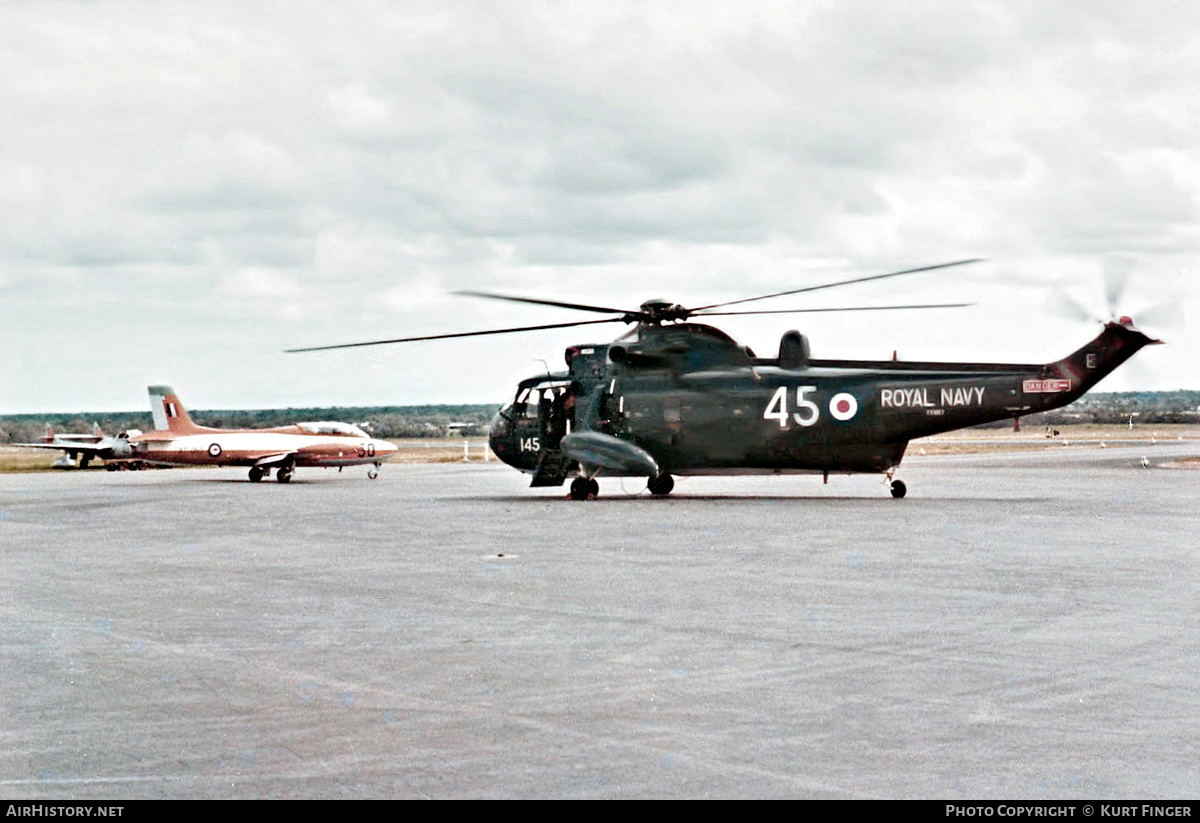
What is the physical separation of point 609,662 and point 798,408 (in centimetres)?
2132

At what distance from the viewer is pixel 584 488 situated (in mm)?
33500

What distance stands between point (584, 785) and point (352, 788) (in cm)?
127

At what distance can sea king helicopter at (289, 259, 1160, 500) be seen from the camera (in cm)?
3027

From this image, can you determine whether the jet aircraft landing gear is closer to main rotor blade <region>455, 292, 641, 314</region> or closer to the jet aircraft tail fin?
main rotor blade <region>455, 292, 641, 314</region>

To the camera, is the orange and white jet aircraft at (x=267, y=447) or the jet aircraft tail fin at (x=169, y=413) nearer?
the orange and white jet aircraft at (x=267, y=447)

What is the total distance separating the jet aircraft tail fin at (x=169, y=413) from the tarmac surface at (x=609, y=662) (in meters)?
26.5

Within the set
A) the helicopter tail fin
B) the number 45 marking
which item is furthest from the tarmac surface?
the number 45 marking

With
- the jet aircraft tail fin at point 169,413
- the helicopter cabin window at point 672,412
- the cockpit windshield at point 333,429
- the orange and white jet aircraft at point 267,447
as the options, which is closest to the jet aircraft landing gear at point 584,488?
the helicopter cabin window at point 672,412

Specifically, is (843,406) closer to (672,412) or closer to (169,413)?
(672,412)

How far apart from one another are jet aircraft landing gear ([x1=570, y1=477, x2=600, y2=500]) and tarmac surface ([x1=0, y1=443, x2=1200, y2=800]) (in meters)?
8.47

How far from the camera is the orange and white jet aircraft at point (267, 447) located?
159 ft

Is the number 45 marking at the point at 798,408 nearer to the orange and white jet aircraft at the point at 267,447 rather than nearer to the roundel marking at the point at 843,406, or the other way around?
the roundel marking at the point at 843,406

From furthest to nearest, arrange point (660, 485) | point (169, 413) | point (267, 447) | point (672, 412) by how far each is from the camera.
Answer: point (169, 413) → point (267, 447) → point (660, 485) → point (672, 412)

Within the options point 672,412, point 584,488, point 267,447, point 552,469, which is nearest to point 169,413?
point 267,447
